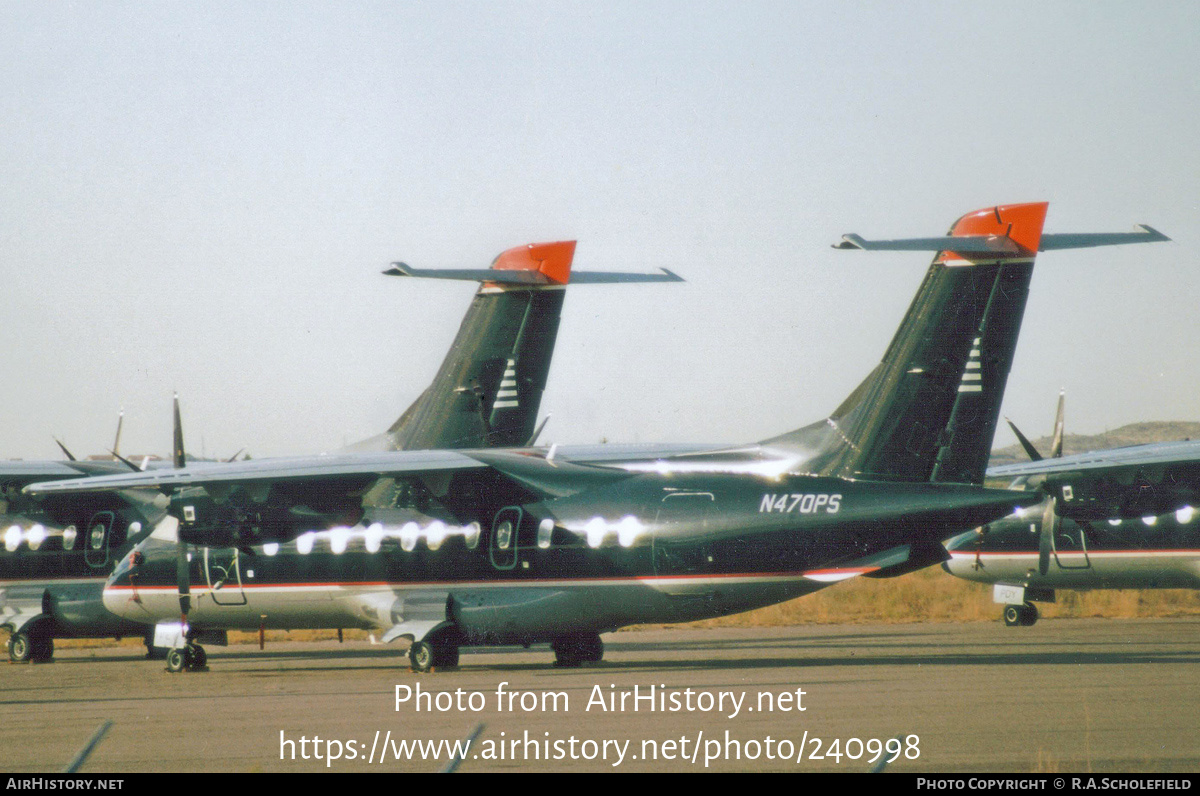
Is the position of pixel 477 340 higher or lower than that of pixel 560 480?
higher

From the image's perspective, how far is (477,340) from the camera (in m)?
26.0

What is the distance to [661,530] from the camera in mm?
21406

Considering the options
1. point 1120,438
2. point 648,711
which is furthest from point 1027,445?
point 1120,438

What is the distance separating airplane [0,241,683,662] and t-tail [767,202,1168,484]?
7.67 m

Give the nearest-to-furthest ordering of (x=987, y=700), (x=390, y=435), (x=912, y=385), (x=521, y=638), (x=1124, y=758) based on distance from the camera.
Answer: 1. (x=1124, y=758)
2. (x=987, y=700)
3. (x=912, y=385)
4. (x=521, y=638)
5. (x=390, y=435)

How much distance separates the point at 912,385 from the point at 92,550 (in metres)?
18.0

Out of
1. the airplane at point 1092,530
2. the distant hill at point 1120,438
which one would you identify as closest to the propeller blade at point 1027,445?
the airplane at point 1092,530

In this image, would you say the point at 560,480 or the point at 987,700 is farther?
the point at 560,480

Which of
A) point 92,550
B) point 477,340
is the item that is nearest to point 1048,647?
point 477,340

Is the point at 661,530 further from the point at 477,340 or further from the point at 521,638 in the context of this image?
the point at 477,340

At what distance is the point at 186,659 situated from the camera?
2512cm

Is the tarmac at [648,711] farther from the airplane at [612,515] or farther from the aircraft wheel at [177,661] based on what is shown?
the airplane at [612,515]

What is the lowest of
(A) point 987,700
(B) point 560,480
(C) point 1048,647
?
(C) point 1048,647
